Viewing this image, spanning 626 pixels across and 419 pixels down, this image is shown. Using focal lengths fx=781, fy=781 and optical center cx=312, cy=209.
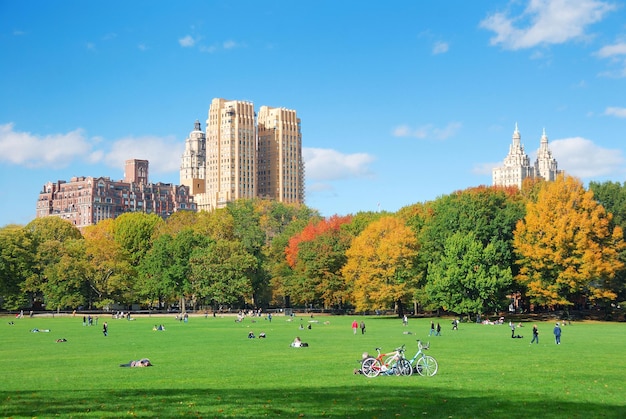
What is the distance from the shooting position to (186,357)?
40.3m

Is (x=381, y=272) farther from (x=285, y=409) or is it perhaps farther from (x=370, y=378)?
(x=285, y=409)

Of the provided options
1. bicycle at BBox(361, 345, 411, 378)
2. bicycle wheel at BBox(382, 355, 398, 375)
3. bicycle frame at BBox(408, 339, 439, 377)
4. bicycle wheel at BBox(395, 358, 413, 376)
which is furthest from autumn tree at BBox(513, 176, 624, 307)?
bicycle wheel at BBox(382, 355, 398, 375)

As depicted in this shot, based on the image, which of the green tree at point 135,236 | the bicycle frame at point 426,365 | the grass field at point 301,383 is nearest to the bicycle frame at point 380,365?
the grass field at point 301,383

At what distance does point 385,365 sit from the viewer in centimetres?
3042

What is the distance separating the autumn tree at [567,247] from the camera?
87.3 meters

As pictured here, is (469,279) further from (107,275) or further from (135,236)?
(135,236)

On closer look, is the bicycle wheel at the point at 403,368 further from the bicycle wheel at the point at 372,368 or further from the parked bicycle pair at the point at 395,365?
the bicycle wheel at the point at 372,368

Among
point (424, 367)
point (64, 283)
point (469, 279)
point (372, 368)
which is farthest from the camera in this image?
point (64, 283)

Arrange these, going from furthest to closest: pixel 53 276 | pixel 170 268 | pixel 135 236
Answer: pixel 135 236, pixel 170 268, pixel 53 276

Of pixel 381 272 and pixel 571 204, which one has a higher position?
pixel 571 204

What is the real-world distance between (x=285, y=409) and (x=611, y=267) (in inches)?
2897

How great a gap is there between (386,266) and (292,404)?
251ft

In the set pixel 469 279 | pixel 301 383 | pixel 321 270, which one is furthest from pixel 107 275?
pixel 301 383

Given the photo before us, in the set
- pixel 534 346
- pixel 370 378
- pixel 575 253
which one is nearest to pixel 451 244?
pixel 575 253
